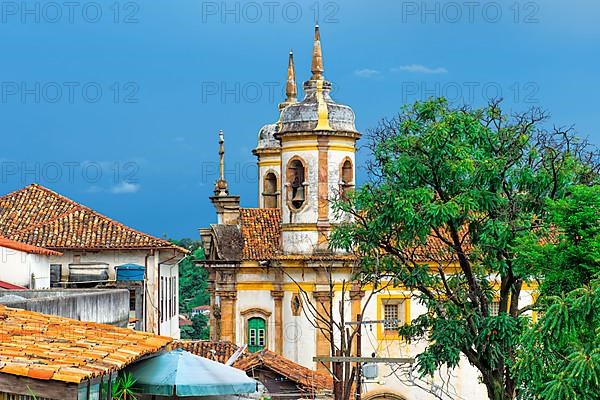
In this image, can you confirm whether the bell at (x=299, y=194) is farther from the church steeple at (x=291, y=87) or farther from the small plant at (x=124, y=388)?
the small plant at (x=124, y=388)

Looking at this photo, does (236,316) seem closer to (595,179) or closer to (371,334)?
(371,334)

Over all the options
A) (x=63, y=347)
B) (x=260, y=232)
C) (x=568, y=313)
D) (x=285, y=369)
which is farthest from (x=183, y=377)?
(x=260, y=232)

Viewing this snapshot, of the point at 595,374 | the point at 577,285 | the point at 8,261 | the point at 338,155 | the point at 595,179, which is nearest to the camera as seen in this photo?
the point at 595,374

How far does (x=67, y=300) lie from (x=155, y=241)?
19859mm

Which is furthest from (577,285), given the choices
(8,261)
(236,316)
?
(236,316)

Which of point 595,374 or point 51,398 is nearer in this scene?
point 51,398

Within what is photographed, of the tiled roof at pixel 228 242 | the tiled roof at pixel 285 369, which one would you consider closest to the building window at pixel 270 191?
the tiled roof at pixel 228 242

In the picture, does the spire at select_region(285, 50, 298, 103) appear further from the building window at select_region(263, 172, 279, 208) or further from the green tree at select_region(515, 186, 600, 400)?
the green tree at select_region(515, 186, 600, 400)

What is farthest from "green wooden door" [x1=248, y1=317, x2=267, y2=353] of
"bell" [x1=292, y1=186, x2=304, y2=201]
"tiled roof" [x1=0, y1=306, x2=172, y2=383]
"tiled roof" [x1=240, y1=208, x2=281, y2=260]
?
"tiled roof" [x1=0, y1=306, x2=172, y2=383]

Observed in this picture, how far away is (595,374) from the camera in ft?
42.6

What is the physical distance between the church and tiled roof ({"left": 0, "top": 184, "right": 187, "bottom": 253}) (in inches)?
106

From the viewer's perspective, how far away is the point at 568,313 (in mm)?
14031

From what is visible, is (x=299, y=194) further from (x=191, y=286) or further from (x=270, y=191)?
(x=191, y=286)

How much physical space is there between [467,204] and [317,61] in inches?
619
